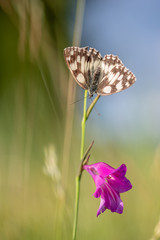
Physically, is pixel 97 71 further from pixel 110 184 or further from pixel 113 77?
pixel 110 184

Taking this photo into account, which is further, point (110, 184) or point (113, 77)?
point (113, 77)

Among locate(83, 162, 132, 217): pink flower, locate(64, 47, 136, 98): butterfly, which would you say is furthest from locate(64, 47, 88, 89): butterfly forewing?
locate(83, 162, 132, 217): pink flower

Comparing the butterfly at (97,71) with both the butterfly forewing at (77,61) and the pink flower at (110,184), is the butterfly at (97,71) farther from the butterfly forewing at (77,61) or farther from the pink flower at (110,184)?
the pink flower at (110,184)

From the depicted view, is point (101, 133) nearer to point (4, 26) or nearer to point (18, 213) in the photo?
point (18, 213)

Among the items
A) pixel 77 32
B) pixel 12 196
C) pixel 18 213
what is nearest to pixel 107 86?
pixel 77 32

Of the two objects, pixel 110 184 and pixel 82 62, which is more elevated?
pixel 82 62

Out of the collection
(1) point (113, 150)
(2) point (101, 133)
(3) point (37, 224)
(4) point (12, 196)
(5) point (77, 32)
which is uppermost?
(5) point (77, 32)

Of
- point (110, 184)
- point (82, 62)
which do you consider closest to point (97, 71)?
point (82, 62)
